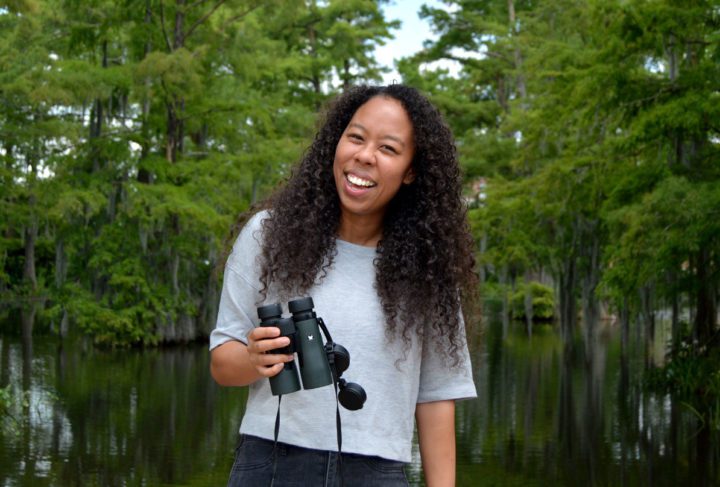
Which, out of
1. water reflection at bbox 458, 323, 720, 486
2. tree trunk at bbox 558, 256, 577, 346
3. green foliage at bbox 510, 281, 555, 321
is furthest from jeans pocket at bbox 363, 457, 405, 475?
green foliage at bbox 510, 281, 555, 321

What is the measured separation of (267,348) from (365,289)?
0.30 m

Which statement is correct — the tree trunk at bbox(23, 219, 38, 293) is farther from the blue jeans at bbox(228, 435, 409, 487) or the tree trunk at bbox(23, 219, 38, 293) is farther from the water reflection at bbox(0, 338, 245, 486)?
the blue jeans at bbox(228, 435, 409, 487)

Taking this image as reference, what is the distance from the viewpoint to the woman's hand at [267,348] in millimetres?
1997

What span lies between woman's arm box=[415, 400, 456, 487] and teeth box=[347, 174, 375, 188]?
466mm

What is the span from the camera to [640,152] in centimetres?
1498

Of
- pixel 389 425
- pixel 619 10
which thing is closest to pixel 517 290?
pixel 619 10

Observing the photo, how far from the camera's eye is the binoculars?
2.01 metres

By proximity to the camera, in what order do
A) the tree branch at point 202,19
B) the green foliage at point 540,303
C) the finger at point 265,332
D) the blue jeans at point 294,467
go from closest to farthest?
the finger at point 265,332 < the blue jeans at point 294,467 < the tree branch at point 202,19 < the green foliage at point 540,303

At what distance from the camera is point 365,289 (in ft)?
7.29

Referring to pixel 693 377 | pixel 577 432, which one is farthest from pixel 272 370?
pixel 693 377

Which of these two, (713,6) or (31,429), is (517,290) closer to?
(713,6)

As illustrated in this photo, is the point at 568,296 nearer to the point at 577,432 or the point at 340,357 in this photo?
the point at 577,432

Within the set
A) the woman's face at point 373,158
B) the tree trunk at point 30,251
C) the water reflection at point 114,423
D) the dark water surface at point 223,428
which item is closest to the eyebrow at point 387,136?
the woman's face at point 373,158

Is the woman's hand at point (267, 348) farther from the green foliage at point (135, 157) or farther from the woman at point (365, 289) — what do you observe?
the green foliage at point (135, 157)
